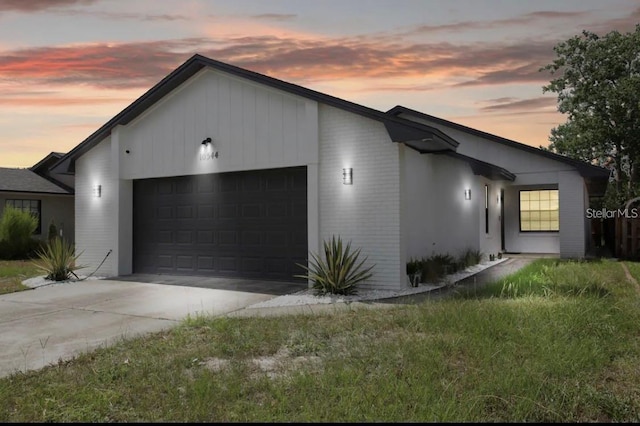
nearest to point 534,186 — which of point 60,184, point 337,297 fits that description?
point 337,297

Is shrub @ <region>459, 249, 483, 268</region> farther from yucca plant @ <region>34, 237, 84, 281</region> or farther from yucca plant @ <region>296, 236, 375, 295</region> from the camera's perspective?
yucca plant @ <region>34, 237, 84, 281</region>

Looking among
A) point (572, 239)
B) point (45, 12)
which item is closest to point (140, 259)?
point (45, 12)

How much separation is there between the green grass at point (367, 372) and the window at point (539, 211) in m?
12.8

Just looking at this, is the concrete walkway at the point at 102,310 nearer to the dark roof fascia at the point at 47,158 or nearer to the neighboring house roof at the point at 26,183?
the neighboring house roof at the point at 26,183

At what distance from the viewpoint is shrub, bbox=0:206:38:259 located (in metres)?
19.5

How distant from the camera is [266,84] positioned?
1073 centimetres

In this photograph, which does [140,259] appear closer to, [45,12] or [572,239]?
[45,12]

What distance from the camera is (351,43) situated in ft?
40.9

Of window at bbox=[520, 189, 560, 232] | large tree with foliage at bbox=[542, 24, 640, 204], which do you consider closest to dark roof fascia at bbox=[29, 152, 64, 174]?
window at bbox=[520, 189, 560, 232]

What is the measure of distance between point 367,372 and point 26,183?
2360cm

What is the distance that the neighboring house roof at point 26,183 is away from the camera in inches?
860

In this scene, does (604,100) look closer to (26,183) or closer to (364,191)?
(364,191)

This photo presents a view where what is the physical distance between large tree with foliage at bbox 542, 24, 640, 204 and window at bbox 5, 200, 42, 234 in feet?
92.7

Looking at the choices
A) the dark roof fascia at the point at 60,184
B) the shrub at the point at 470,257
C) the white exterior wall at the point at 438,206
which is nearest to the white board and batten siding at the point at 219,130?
the white exterior wall at the point at 438,206
